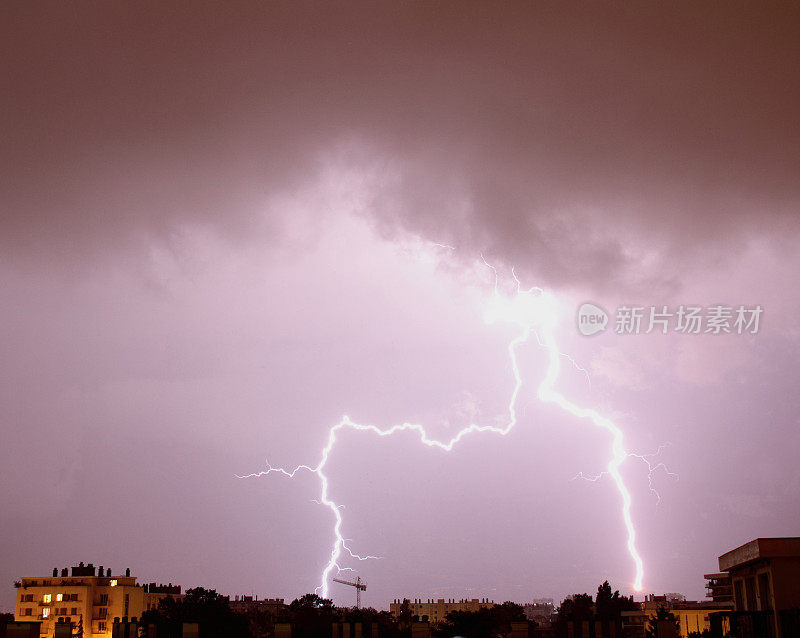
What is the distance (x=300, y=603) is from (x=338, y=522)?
144ft

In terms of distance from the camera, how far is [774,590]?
24406mm

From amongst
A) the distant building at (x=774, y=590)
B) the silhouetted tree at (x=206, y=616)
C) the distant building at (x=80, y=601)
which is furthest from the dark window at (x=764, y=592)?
the distant building at (x=80, y=601)

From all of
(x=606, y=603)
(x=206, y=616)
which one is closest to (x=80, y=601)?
(x=206, y=616)

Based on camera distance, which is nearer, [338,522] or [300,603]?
[338,522]

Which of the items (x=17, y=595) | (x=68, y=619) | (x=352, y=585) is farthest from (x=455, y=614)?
(x=352, y=585)

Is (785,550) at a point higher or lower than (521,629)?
higher

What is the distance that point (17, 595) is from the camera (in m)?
73.8

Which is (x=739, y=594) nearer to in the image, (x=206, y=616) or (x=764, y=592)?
(x=764, y=592)

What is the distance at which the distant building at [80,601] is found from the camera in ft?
230

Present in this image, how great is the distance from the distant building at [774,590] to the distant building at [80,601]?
57657 millimetres

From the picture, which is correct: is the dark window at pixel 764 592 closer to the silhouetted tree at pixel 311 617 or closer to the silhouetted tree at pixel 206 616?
the silhouetted tree at pixel 311 617

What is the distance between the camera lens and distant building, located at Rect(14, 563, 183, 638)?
2758 inches

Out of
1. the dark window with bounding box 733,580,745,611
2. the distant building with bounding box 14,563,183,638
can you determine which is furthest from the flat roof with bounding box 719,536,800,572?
the distant building with bounding box 14,563,183,638

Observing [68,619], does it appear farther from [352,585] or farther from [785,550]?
[352,585]
